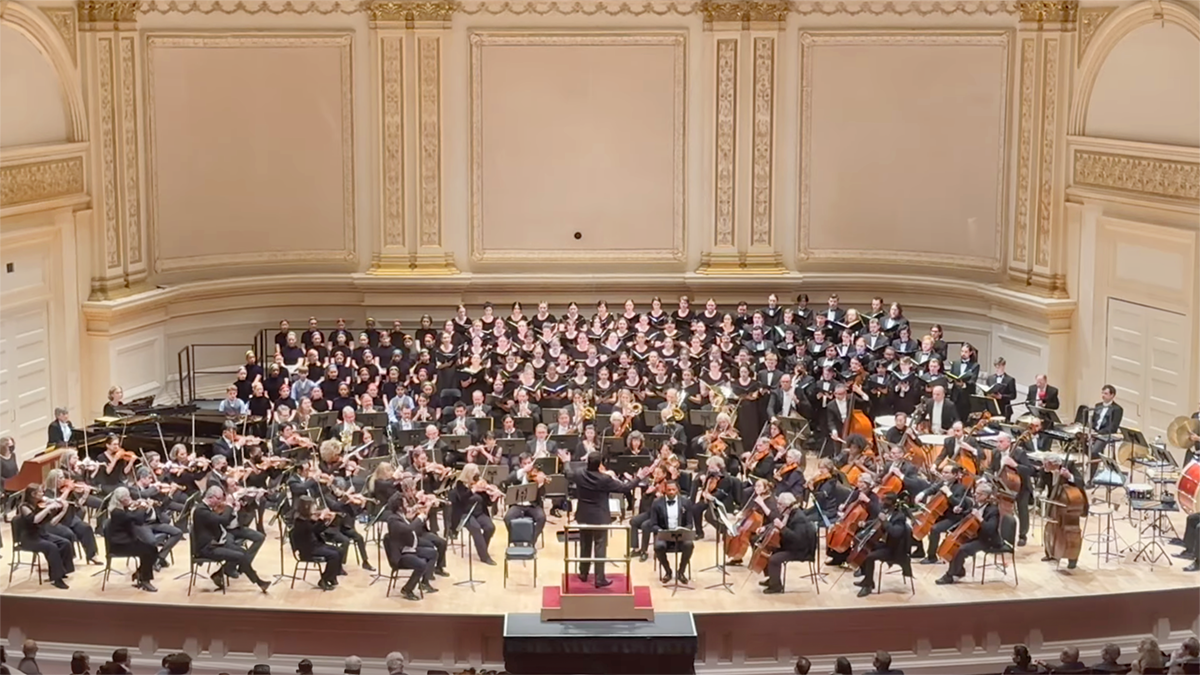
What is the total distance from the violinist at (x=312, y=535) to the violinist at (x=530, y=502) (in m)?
1.72

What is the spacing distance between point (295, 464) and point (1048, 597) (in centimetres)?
760

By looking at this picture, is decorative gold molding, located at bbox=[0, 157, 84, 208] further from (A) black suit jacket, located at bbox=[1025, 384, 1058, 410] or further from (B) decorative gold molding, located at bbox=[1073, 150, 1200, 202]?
(B) decorative gold molding, located at bbox=[1073, 150, 1200, 202]

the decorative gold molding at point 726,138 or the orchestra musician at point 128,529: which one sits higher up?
the decorative gold molding at point 726,138

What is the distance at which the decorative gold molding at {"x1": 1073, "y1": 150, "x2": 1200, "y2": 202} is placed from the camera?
20.7m

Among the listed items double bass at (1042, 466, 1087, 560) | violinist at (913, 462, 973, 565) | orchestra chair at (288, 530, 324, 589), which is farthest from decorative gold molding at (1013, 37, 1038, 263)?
orchestra chair at (288, 530, 324, 589)

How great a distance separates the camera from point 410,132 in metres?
24.7

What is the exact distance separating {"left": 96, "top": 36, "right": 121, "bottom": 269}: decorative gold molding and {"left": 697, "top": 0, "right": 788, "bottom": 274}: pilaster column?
8494 mm

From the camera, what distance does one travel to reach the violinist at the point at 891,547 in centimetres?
1570

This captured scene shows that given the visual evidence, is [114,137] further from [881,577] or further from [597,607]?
[881,577]

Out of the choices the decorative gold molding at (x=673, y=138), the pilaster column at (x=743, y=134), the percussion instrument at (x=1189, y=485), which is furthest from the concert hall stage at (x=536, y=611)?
the decorative gold molding at (x=673, y=138)

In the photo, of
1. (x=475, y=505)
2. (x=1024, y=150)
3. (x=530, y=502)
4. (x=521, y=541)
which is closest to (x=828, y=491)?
(x=530, y=502)

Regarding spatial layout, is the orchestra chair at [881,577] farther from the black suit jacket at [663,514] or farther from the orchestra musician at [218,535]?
the orchestra musician at [218,535]

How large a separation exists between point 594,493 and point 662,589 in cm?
123

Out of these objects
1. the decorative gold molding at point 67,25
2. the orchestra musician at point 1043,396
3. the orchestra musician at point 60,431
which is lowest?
the orchestra musician at point 60,431
